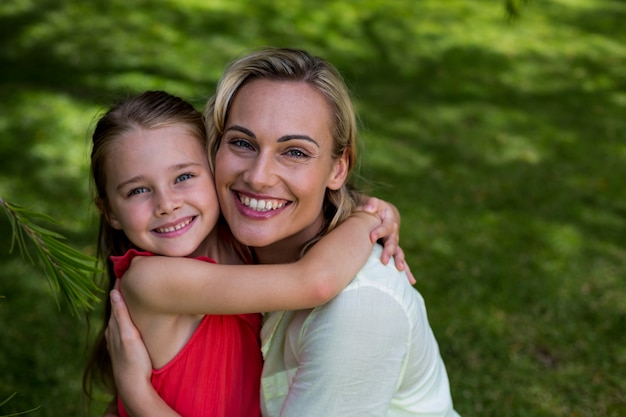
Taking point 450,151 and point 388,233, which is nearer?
point 388,233

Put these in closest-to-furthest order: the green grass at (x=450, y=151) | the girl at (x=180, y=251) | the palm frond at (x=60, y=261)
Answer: the palm frond at (x=60, y=261), the girl at (x=180, y=251), the green grass at (x=450, y=151)

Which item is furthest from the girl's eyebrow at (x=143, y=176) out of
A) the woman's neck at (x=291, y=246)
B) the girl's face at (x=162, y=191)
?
the woman's neck at (x=291, y=246)

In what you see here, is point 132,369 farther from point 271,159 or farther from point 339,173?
point 339,173

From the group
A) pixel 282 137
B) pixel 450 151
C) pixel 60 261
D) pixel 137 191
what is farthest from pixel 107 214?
pixel 450 151

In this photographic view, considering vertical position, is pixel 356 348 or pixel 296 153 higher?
pixel 296 153

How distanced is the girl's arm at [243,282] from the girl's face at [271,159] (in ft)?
0.49

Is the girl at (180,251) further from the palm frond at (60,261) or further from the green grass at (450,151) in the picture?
the green grass at (450,151)

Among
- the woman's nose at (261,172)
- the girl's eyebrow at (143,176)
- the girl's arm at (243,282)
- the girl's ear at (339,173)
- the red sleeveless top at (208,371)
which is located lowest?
the red sleeveless top at (208,371)

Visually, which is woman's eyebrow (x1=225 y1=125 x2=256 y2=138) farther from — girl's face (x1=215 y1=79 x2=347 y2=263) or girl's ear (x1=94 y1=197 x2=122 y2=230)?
girl's ear (x1=94 y1=197 x2=122 y2=230)

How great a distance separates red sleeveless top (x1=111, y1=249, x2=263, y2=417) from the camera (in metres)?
2.27

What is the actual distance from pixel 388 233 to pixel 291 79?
0.61m

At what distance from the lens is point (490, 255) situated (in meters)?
5.23

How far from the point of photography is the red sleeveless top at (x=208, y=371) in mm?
2273

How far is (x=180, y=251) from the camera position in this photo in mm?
2207
